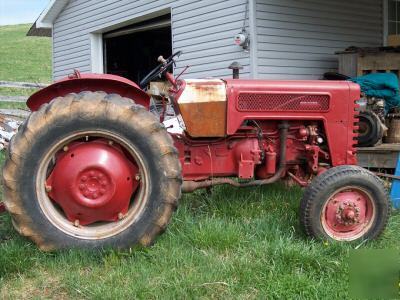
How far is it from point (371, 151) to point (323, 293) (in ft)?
12.1

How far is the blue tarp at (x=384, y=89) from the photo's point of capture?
7316mm

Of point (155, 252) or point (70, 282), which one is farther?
point (155, 252)

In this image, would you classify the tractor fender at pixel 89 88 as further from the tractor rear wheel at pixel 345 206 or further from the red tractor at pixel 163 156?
the tractor rear wheel at pixel 345 206

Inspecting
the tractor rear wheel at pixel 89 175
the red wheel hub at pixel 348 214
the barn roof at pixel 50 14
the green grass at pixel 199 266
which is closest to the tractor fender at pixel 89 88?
the tractor rear wheel at pixel 89 175

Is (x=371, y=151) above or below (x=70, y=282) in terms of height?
above

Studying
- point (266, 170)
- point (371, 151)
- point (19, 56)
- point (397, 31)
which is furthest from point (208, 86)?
point (19, 56)

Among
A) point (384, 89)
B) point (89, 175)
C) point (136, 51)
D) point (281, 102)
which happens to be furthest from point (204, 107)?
point (136, 51)

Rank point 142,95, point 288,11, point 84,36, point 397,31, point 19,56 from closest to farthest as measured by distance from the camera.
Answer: point 142,95 < point 288,11 < point 397,31 < point 84,36 < point 19,56

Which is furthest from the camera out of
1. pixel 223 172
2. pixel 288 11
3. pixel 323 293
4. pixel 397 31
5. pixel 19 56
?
pixel 19 56

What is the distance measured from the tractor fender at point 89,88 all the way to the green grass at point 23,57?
2260 cm

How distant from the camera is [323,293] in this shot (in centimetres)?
283

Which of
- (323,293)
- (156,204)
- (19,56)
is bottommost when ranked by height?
(323,293)

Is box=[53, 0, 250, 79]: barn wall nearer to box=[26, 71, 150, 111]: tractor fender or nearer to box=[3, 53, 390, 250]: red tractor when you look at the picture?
box=[3, 53, 390, 250]: red tractor

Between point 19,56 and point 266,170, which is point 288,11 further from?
point 19,56
